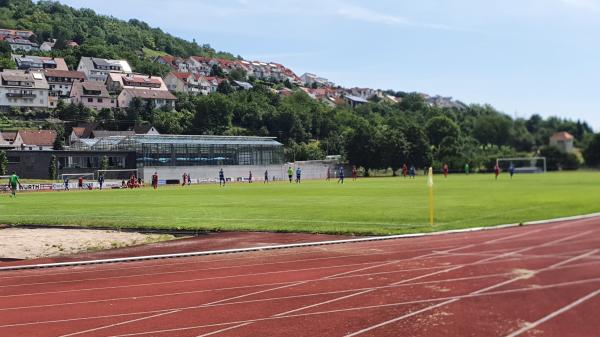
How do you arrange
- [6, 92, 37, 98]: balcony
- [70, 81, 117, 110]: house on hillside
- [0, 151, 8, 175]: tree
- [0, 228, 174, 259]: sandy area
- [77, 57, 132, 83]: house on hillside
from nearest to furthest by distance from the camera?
[0, 228, 174, 259]: sandy area → [0, 151, 8, 175]: tree → [6, 92, 37, 98]: balcony → [70, 81, 117, 110]: house on hillside → [77, 57, 132, 83]: house on hillside

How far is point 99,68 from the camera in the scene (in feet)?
602

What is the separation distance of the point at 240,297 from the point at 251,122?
134m

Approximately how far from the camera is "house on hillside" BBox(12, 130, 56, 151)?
4193 inches

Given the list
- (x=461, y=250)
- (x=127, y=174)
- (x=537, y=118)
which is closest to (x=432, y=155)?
(x=537, y=118)

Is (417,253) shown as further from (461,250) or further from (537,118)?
(537,118)

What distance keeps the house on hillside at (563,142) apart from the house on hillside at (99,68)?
140 metres

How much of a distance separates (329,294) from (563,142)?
316 feet

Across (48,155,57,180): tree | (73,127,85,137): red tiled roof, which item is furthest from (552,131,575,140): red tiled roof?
(73,127,85,137): red tiled roof

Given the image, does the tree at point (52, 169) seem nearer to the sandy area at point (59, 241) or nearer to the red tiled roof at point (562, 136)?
the sandy area at point (59, 241)

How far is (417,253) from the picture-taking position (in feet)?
40.1

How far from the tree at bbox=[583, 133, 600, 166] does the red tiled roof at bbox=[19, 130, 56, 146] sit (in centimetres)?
10138

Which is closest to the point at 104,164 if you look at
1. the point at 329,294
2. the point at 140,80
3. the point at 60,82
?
the point at 329,294

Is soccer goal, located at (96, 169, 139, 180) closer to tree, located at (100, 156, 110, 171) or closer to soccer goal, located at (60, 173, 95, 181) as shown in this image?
soccer goal, located at (60, 173, 95, 181)

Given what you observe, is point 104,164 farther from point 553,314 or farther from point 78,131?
point 553,314
